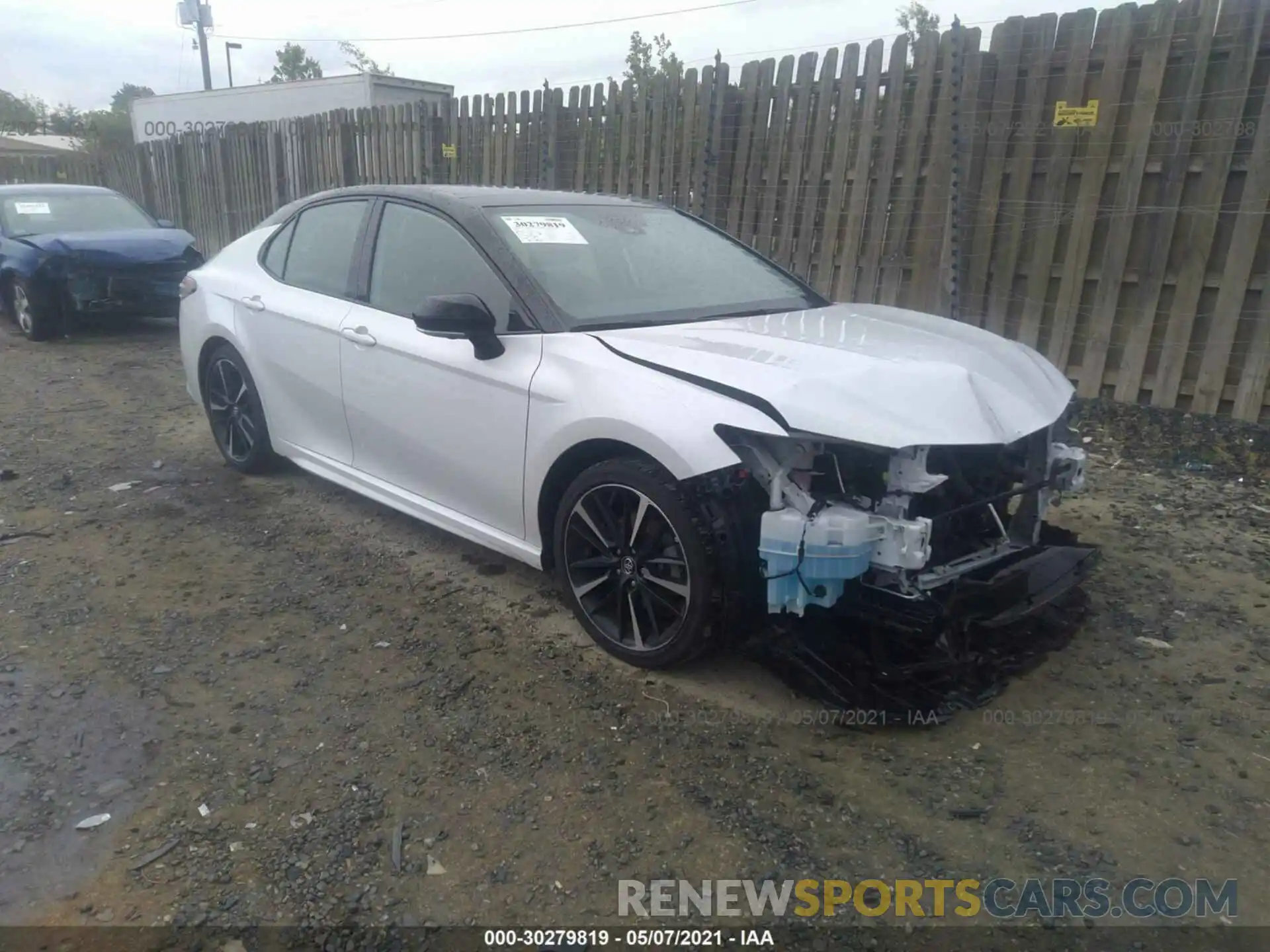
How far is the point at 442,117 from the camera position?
10.8 meters

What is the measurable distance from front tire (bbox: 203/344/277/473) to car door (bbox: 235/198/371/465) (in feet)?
0.48

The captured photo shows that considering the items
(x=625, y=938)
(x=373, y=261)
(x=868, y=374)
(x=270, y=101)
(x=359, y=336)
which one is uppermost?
(x=270, y=101)

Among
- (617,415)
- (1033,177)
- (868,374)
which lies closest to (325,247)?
(617,415)

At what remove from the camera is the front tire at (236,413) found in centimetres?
515

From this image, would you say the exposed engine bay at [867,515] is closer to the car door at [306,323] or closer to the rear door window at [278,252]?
the car door at [306,323]

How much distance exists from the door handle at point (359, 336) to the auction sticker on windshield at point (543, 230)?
0.80 metres

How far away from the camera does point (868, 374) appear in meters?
2.92

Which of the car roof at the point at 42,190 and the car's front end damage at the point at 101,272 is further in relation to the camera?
the car roof at the point at 42,190

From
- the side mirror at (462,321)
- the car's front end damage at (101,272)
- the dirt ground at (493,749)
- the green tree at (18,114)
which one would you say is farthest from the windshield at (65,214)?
the green tree at (18,114)

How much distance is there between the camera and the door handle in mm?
4098

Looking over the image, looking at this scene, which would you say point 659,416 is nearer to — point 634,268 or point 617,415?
point 617,415

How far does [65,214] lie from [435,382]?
9.00 m

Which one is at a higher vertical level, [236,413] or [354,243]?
[354,243]
